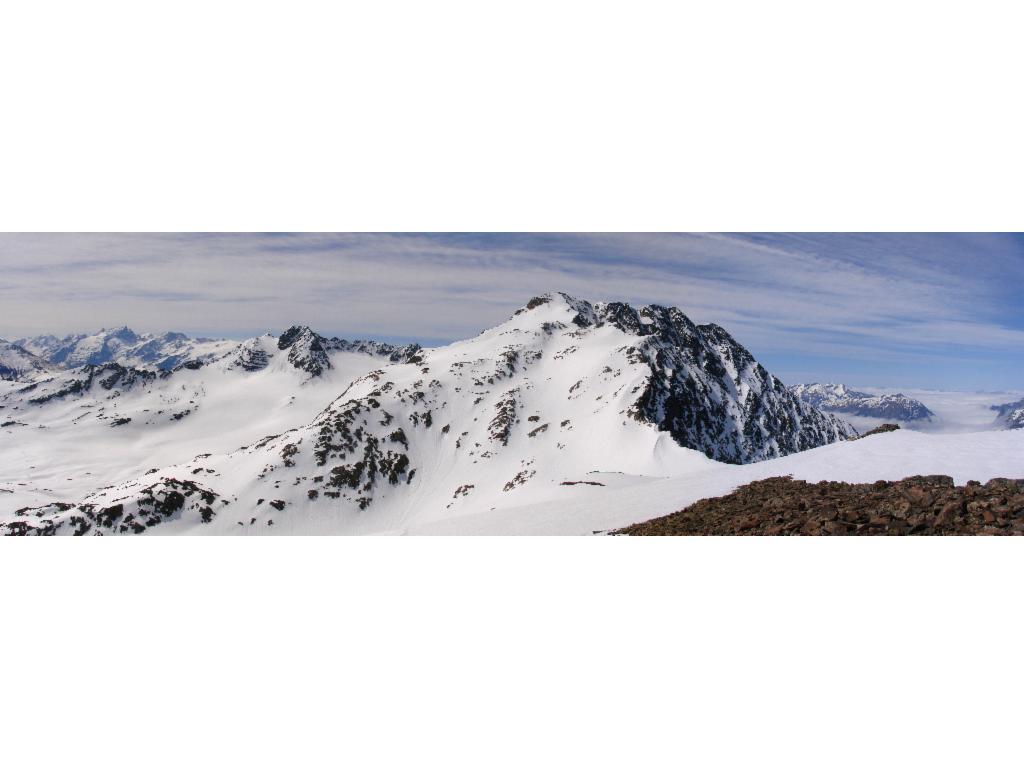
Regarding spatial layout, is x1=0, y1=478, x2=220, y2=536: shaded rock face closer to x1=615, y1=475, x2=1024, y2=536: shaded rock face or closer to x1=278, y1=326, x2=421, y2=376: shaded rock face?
x1=615, y1=475, x2=1024, y2=536: shaded rock face

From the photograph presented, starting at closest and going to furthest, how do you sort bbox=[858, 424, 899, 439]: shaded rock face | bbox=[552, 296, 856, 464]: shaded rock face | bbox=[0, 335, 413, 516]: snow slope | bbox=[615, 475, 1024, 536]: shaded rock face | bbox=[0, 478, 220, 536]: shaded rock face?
1. bbox=[615, 475, 1024, 536]: shaded rock face
2. bbox=[858, 424, 899, 439]: shaded rock face
3. bbox=[0, 478, 220, 536]: shaded rock face
4. bbox=[552, 296, 856, 464]: shaded rock face
5. bbox=[0, 335, 413, 516]: snow slope

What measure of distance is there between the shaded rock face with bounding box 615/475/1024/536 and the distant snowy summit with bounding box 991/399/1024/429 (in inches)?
122

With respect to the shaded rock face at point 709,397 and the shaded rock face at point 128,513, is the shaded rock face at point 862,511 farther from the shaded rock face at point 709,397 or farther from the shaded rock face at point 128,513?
the shaded rock face at point 128,513

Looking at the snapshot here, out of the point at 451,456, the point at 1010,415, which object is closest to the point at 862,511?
the point at 1010,415

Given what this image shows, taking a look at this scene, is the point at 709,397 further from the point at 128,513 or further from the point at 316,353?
the point at 316,353

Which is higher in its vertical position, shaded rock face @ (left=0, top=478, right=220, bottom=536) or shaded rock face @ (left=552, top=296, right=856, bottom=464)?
shaded rock face @ (left=552, top=296, right=856, bottom=464)

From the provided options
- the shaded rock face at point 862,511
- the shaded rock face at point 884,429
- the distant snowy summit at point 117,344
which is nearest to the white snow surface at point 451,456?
the shaded rock face at point 862,511

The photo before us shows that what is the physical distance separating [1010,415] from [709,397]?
97811 millimetres

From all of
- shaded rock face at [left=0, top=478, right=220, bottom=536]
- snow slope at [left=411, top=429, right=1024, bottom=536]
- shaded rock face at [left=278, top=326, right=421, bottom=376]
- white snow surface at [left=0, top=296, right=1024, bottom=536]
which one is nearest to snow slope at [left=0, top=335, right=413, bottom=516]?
white snow surface at [left=0, top=296, right=1024, bottom=536]

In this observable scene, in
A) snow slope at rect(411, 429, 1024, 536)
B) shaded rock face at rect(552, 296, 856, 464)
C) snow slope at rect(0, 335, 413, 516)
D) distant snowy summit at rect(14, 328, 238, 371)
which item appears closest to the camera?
snow slope at rect(411, 429, 1024, 536)

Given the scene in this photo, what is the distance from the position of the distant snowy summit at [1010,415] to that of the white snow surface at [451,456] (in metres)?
0.37

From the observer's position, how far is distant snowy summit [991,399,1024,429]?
453 inches

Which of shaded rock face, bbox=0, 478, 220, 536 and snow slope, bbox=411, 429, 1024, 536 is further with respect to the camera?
shaded rock face, bbox=0, 478, 220, 536

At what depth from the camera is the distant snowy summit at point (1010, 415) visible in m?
11.5
